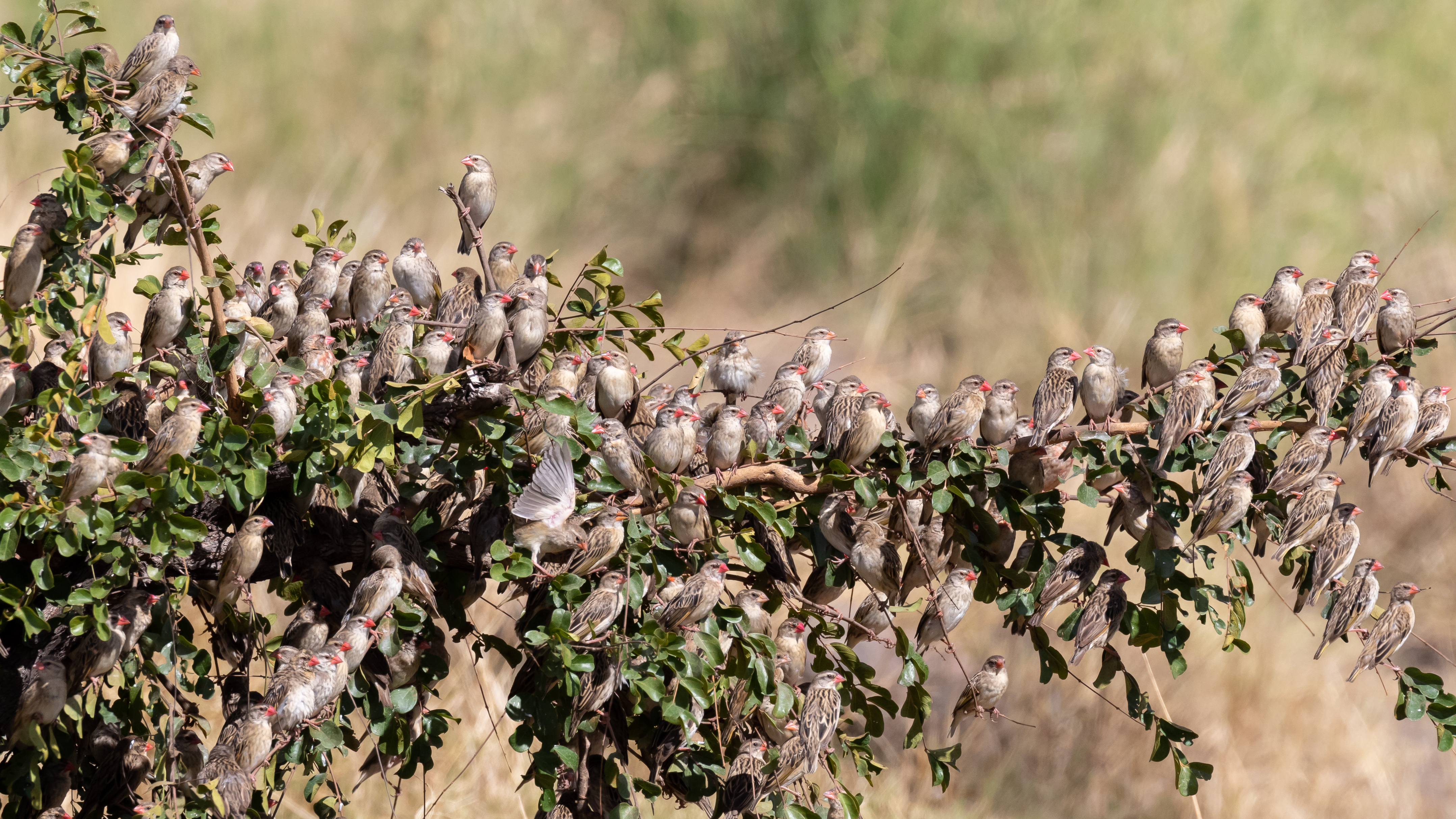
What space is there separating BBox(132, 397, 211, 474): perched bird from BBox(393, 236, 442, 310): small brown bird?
1.21m

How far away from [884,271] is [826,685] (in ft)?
26.7

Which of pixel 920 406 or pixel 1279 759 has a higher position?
pixel 1279 759

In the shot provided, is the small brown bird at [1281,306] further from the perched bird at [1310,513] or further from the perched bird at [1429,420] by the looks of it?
the perched bird at [1310,513]

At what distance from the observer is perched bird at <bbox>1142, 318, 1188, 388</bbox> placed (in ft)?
10.1

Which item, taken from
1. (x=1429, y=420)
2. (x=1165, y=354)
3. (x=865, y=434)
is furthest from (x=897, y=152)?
(x=865, y=434)

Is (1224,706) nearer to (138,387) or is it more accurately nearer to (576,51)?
(138,387)

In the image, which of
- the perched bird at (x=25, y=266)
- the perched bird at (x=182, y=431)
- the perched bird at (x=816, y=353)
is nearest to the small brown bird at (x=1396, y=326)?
the perched bird at (x=816, y=353)

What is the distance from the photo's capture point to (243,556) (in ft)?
7.70

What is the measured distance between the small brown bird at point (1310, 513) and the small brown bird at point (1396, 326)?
1.46 ft

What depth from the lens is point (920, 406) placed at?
2.79 m

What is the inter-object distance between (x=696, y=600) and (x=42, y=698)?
47.8 inches

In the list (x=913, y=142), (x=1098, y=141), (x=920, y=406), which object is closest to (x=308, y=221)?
(x=913, y=142)

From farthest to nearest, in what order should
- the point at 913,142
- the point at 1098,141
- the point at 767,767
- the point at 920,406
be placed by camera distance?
the point at 913,142 → the point at 1098,141 → the point at 920,406 → the point at 767,767

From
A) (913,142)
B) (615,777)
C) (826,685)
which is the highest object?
(913,142)
